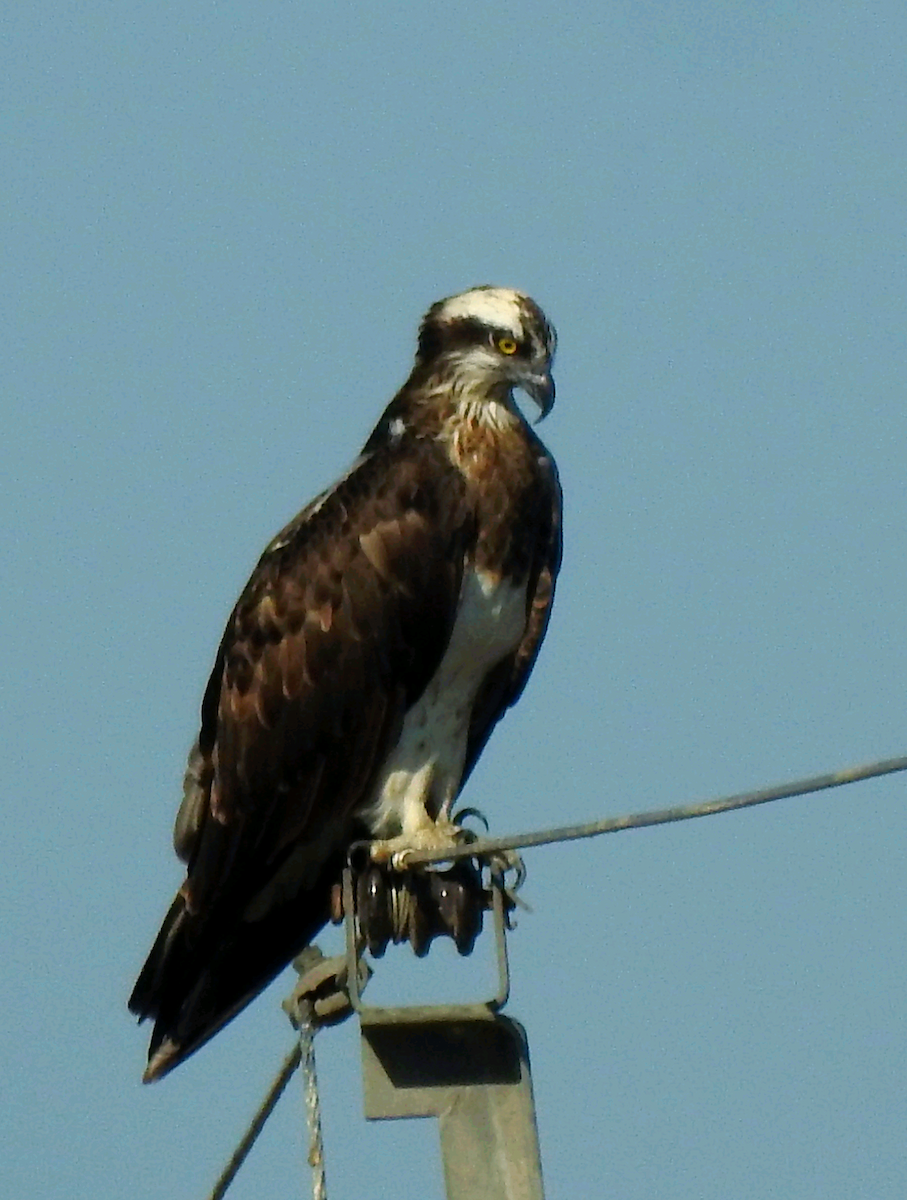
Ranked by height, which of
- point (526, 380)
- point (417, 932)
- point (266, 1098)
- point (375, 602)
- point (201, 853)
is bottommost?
point (266, 1098)

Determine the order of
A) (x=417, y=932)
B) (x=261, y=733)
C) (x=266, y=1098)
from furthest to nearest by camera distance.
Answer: (x=261, y=733)
(x=417, y=932)
(x=266, y=1098)

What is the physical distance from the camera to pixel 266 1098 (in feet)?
19.0

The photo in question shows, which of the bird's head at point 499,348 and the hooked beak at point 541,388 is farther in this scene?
the bird's head at point 499,348

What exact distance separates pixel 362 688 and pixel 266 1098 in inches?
92.2

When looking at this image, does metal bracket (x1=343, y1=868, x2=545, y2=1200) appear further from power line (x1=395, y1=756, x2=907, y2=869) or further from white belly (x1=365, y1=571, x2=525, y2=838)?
white belly (x1=365, y1=571, x2=525, y2=838)

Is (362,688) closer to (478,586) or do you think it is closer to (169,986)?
(478,586)

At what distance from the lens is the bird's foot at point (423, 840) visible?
7457 mm

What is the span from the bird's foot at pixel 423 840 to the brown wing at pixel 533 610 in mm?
475

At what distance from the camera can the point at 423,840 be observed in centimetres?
763

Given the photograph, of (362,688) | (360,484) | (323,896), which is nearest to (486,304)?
(360,484)

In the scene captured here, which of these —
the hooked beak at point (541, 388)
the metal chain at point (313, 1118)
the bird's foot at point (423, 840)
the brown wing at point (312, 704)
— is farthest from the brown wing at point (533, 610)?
the metal chain at point (313, 1118)

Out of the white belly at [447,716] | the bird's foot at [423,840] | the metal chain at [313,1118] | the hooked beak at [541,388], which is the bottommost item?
the metal chain at [313,1118]

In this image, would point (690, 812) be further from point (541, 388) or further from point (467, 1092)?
point (541, 388)

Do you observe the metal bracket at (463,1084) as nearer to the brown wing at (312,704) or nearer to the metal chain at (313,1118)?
the metal chain at (313,1118)
